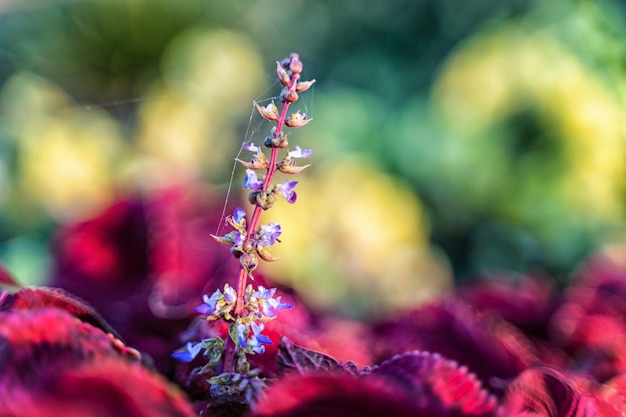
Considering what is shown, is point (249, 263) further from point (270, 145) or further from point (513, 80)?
point (513, 80)

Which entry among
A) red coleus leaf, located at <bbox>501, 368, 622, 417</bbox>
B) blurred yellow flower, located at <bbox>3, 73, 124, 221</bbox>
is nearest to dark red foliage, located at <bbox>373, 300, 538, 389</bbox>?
red coleus leaf, located at <bbox>501, 368, 622, 417</bbox>

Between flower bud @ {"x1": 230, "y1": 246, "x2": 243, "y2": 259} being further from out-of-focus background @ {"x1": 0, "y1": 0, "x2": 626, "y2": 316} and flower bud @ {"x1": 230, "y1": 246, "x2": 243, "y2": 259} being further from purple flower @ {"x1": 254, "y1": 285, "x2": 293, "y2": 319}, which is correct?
out-of-focus background @ {"x1": 0, "y1": 0, "x2": 626, "y2": 316}

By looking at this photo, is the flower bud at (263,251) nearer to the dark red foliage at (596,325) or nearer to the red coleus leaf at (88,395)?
the red coleus leaf at (88,395)

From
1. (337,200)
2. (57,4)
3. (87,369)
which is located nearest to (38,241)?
(337,200)

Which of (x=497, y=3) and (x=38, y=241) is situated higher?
(x=497, y=3)

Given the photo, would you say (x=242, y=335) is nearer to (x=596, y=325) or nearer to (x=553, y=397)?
(x=553, y=397)

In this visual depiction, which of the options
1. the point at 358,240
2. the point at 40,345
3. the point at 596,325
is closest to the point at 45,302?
the point at 40,345
